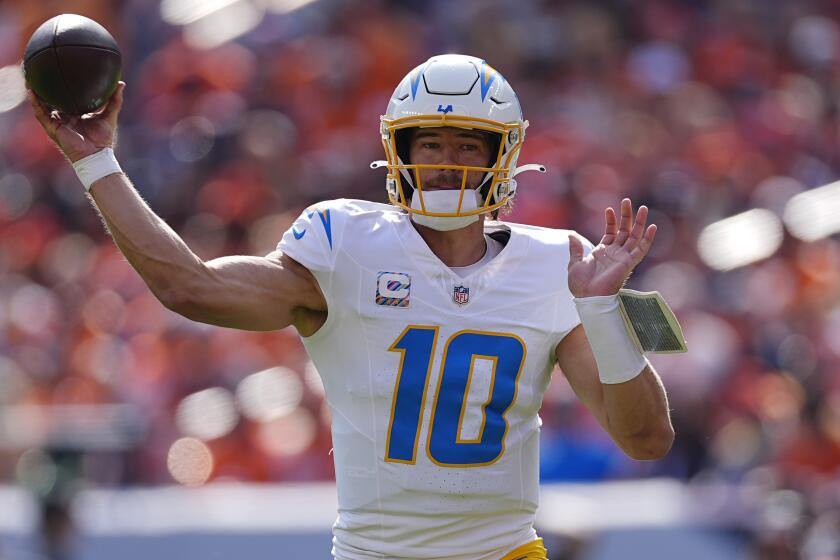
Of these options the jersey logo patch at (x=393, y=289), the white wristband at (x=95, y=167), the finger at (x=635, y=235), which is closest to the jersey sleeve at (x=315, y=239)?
the jersey logo patch at (x=393, y=289)

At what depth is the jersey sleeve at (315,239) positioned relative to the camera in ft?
11.1

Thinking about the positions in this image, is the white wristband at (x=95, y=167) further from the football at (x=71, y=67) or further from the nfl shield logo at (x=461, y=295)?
the nfl shield logo at (x=461, y=295)

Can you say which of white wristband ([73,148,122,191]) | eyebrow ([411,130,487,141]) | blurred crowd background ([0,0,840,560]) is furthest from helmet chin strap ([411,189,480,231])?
blurred crowd background ([0,0,840,560])

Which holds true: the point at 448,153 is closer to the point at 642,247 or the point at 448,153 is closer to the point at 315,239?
the point at 315,239

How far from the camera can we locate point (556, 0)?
1102 cm

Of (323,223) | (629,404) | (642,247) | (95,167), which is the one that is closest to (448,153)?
(323,223)

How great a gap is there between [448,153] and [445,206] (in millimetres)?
159

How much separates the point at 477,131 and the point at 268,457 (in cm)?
413

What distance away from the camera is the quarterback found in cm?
328

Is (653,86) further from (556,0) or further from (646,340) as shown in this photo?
(646,340)

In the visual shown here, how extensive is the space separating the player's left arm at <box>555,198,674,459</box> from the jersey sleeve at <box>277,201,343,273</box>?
1.82 ft

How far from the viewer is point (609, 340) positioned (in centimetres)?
324

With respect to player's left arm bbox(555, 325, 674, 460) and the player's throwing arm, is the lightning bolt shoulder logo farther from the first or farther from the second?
player's left arm bbox(555, 325, 674, 460)

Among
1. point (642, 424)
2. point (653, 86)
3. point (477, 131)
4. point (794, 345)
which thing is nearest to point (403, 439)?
point (642, 424)
